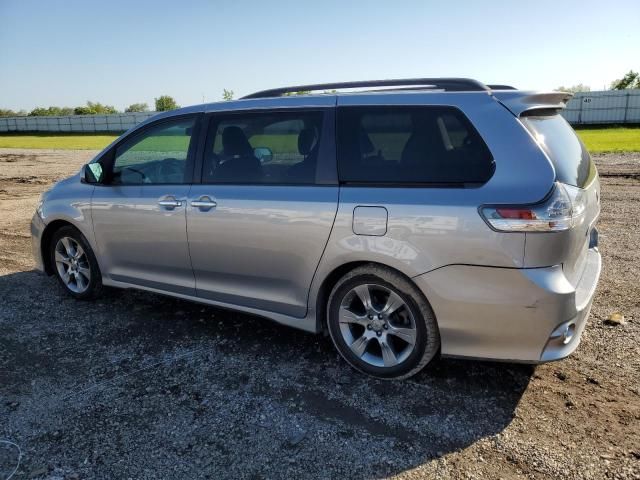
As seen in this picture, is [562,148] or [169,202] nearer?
[562,148]

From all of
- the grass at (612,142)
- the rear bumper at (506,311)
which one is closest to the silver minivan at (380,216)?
the rear bumper at (506,311)

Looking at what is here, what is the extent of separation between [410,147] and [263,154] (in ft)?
3.81

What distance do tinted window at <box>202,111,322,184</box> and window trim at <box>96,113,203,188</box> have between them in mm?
130

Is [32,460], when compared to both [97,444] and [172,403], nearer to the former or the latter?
[97,444]

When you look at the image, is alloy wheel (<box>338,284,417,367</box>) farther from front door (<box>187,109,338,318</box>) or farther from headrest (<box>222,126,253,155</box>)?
headrest (<box>222,126,253,155</box>)

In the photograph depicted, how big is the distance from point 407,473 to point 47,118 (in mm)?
69637

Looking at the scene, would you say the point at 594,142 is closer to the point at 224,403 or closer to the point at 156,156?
the point at 156,156

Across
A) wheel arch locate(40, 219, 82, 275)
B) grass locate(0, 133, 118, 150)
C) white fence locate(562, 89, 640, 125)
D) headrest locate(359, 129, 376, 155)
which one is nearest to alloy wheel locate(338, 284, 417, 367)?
headrest locate(359, 129, 376, 155)

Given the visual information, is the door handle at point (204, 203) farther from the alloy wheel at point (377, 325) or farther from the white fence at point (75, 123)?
the white fence at point (75, 123)

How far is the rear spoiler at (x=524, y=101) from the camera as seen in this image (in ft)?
10.2

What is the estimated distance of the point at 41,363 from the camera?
3936 mm

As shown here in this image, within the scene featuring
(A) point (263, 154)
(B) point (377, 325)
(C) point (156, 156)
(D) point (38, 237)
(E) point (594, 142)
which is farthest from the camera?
(E) point (594, 142)

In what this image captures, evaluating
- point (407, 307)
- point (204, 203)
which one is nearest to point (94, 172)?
point (204, 203)

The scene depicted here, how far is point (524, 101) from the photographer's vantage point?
316 cm
